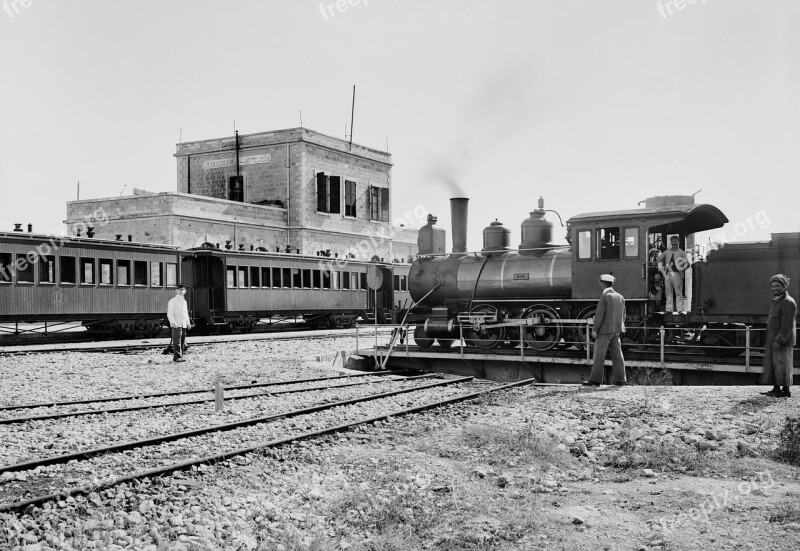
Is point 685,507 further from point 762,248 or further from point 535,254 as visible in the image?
point 535,254

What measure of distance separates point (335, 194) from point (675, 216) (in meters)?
31.1

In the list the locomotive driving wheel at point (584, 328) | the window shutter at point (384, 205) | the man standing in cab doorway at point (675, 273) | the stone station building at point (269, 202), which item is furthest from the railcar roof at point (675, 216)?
the window shutter at point (384, 205)

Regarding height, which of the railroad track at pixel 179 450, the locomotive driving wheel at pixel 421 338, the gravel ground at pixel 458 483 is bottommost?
the gravel ground at pixel 458 483

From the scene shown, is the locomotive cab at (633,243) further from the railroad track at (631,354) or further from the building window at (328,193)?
the building window at (328,193)

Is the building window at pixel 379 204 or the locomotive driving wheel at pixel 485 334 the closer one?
the locomotive driving wheel at pixel 485 334

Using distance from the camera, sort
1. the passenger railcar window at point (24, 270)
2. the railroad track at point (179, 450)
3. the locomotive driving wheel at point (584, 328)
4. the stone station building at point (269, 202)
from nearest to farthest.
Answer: the railroad track at point (179, 450) → the locomotive driving wheel at point (584, 328) → the passenger railcar window at point (24, 270) → the stone station building at point (269, 202)

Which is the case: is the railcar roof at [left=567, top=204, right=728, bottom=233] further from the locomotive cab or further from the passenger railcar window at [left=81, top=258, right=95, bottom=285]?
the passenger railcar window at [left=81, top=258, right=95, bottom=285]

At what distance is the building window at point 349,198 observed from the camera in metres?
44.6

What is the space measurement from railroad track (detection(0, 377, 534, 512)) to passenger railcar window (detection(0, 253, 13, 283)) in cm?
1325

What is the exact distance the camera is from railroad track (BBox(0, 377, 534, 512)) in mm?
5847

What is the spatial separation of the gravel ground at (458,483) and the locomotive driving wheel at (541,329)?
5.03m

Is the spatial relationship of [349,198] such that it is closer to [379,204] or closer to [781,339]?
[379,204]

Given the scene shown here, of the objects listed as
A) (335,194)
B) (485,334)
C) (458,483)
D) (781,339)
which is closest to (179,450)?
(458,483)

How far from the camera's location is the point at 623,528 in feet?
16.5
